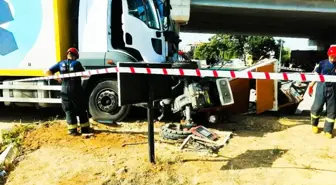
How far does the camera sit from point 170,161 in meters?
4.68

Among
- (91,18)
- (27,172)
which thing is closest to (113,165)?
(27,172)

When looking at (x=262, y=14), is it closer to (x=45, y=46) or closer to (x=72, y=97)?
(x=45, y=46)

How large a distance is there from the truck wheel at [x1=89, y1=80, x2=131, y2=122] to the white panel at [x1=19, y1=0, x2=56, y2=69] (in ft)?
3.72

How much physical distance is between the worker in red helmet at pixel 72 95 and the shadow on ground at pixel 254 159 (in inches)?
107

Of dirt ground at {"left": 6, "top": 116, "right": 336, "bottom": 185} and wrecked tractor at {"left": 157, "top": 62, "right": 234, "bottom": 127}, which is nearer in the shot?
dirt ground at {"left": 6, "top": 116, "right": 336, "bottom": 185}

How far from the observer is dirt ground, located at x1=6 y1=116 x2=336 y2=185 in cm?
427

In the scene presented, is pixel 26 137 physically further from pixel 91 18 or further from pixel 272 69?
pixel 272 69

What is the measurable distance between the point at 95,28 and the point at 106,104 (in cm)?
150

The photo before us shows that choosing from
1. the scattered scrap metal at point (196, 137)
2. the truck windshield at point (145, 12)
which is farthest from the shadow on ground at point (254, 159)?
the truck windshield at point (145, 12)

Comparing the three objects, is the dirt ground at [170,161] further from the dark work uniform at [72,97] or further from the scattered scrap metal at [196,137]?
the dark work uniform at [72,97]

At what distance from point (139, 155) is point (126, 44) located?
2.62 m

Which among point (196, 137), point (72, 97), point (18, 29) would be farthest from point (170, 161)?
point (18, 29)

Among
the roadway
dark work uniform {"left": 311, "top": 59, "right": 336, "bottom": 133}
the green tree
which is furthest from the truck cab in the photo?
the green tree

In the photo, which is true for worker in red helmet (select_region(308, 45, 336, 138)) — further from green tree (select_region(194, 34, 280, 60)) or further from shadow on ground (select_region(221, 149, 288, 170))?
green tree (select_region(194, 34, 280, 60))
